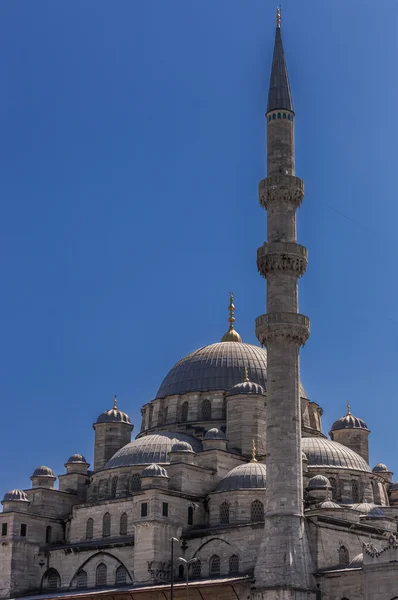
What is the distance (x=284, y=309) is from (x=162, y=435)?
10775mm

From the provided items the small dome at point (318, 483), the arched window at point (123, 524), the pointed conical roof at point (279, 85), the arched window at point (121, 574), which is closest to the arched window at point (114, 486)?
the arched window at point (123, 524)

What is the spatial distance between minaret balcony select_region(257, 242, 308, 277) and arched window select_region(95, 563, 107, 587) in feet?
42.4

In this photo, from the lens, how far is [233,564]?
37.6m

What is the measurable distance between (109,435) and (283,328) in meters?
15.3

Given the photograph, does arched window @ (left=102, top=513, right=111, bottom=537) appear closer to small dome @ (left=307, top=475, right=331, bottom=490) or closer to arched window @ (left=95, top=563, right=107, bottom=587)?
arched window @ (left=95, top=563, right=107, bottom=587)

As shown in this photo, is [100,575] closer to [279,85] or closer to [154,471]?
[154,471]

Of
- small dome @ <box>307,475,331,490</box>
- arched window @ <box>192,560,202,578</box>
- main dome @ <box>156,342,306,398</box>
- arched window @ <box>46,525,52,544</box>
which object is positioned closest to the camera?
arched window @ <box>192,560,202,578</box>

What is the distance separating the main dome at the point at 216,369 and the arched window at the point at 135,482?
19.8ft

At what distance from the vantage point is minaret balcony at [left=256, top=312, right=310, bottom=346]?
118 ft

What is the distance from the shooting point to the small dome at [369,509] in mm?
39531

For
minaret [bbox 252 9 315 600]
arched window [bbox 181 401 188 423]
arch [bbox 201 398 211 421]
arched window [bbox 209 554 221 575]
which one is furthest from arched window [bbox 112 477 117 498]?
minaret [bbox 252 9 315 600]

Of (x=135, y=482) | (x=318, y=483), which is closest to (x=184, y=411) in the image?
(x=135, y=482)

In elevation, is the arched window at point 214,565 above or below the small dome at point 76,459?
below

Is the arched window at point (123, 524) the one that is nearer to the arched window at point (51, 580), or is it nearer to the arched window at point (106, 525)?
the arched window at point (106, 525)
